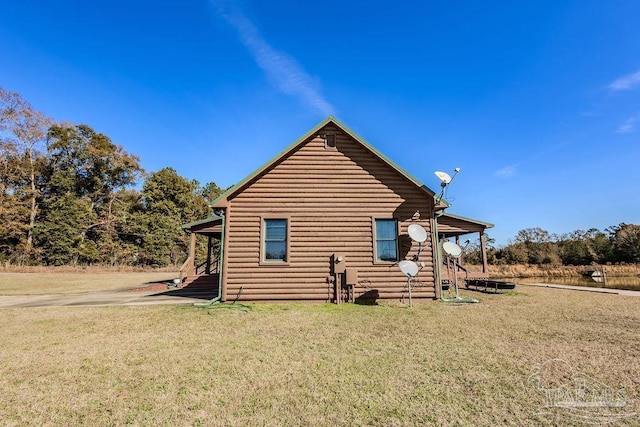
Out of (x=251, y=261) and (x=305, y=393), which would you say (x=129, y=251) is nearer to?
(x=251, y=261)

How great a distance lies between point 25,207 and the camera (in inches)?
1384

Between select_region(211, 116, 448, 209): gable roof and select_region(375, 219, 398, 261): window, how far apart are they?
174cm

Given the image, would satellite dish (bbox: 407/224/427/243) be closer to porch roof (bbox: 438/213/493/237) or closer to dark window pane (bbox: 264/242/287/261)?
dark window pane (bbox: 264/242/287/261)

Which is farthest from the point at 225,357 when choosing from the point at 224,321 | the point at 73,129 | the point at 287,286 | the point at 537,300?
the point at 73,129

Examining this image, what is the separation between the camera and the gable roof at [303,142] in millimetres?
10844

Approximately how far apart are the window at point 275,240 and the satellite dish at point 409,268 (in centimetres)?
403

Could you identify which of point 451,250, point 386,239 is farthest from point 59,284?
point 451,250

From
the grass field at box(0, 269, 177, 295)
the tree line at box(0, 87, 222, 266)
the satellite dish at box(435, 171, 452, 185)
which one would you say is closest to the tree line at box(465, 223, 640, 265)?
the satellite dish at box(435, 171, 452, 185)

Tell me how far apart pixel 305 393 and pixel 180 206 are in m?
46.6

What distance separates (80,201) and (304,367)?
45.2 meters

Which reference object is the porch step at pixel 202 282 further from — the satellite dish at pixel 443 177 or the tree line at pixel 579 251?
the tree line at pixel 579 251

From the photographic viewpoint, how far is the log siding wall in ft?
34.8

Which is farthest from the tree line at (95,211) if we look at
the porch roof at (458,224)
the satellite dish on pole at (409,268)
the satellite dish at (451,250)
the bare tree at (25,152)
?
the satellite dish on pole at (409,268)

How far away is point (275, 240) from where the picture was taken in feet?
35.7
